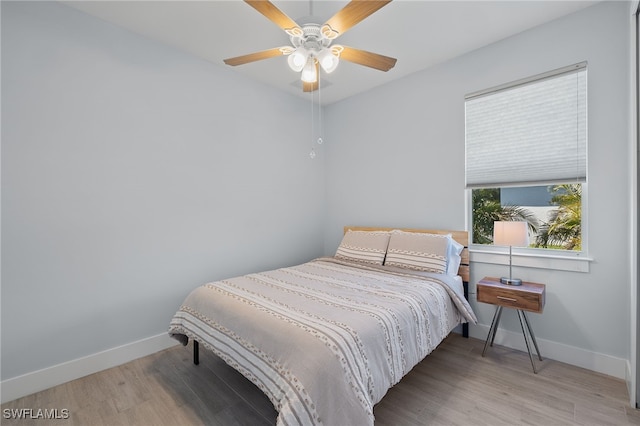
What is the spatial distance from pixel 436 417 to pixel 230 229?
249 cm

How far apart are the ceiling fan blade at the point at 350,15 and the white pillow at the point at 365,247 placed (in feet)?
6.50

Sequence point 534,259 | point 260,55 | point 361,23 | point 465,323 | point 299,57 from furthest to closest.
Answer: point 465,323
point 534,259
point 361,23
point 260,55
point 299,57

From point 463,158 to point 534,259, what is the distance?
1.13 m

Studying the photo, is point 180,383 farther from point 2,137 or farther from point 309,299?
point 2,137

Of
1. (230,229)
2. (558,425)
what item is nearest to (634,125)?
(558,425)

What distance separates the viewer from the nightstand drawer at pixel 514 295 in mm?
2188

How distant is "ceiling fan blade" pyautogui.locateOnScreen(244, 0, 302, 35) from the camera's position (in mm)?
1549

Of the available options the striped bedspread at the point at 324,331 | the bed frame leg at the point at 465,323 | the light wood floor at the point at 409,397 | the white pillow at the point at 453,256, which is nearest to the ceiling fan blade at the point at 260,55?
the striped bedspread at the point at 324,331

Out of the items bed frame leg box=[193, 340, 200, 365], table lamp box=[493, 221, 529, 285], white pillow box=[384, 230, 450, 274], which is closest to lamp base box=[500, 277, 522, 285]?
table lamp box=[493, 221, 529, 285]

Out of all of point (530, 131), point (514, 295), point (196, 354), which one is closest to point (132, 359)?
point (196, 354)

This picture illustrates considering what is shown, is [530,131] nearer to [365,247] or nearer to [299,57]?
[365,247]

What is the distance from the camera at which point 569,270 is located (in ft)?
7.64

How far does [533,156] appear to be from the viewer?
2.53 metres

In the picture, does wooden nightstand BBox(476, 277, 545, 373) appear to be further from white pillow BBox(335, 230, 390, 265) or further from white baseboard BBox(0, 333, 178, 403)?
white baseboard BBox(0, 333, 178, 403)
